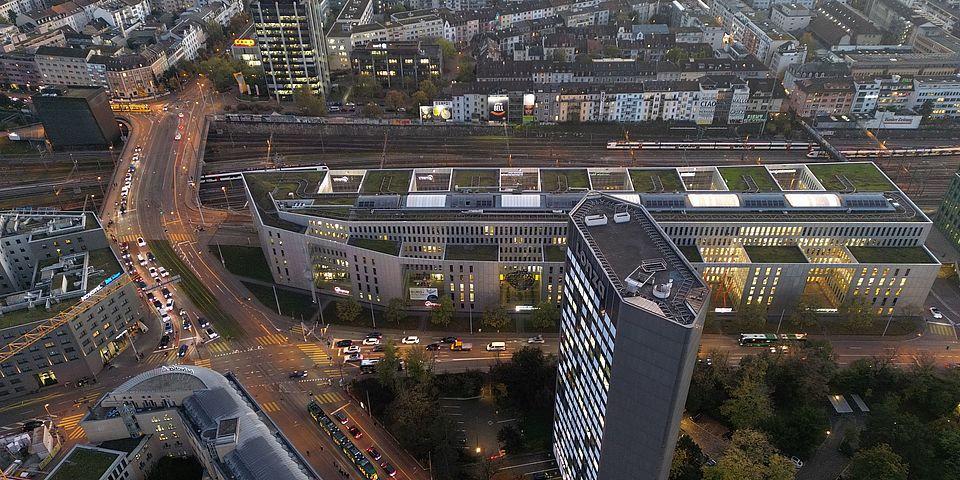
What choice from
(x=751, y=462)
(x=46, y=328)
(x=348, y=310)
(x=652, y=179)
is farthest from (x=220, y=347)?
(x=652, y=179)

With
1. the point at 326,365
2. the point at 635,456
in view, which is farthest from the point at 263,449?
the point at 635,456

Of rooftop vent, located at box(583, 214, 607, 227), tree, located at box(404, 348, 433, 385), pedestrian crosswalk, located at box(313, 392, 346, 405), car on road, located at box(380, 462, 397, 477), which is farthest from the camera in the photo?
pedestrian crosswalk, located at box(313, 392, 346, 405)

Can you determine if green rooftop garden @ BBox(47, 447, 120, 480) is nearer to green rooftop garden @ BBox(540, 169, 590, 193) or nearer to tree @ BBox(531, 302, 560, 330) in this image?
tree @ BBox(531, 302, 560, 330)

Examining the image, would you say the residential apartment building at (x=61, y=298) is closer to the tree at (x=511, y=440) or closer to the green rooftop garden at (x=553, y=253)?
the tree at (x=511, y=440)

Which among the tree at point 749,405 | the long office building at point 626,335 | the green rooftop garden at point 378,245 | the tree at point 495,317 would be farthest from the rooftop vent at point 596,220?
the green rooftop garden at point 378,245

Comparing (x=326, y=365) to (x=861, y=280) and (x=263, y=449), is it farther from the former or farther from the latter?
(x=861, y=280)

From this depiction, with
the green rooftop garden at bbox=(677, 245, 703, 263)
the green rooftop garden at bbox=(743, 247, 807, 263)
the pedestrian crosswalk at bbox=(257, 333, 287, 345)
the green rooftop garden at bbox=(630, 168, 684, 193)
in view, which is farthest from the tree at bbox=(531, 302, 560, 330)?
the pedestrian crosswalk at bbox=(257, 333, 287, 345)
